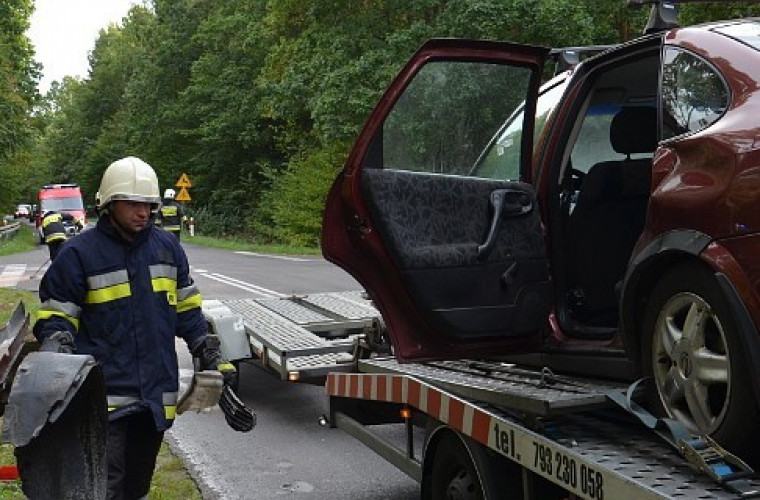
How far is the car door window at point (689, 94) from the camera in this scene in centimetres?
339

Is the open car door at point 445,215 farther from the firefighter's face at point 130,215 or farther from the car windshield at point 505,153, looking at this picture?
the firefighter's face at point 130,215

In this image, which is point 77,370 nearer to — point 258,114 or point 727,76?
point 727,76

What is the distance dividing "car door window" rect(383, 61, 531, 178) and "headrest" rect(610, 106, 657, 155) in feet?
1.52

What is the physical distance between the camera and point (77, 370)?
379cm

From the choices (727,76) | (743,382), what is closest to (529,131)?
(727,76)

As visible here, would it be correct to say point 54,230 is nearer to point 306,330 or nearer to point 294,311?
point 294,311

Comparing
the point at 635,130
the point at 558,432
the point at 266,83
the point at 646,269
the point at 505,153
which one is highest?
the point at 266,83

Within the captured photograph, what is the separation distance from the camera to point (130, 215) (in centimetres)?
434

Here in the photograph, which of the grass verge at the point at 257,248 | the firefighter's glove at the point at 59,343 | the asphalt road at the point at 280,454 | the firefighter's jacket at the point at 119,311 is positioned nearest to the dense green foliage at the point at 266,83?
the grass verge at the point at 257,248

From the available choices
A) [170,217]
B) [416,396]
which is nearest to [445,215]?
[416,396]

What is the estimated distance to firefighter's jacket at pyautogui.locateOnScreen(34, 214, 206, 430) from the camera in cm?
424

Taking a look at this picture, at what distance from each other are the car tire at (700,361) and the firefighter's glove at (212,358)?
203cm

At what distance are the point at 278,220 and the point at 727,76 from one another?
1301 inches

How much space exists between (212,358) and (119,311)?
21.6 inches
